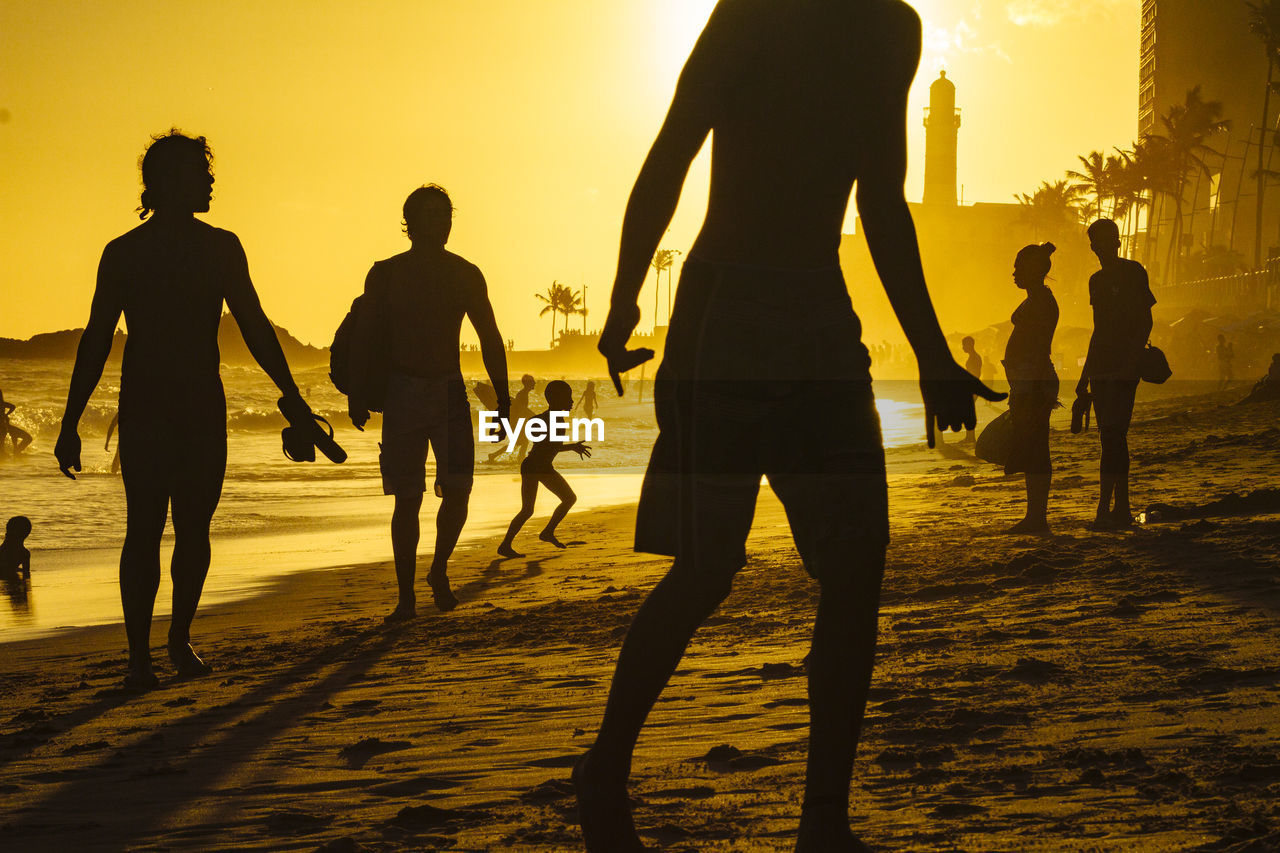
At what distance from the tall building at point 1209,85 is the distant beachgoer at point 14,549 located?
83.3 metres

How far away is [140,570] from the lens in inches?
184

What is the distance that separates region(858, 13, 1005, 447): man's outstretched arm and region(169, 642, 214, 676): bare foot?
11.3 feet

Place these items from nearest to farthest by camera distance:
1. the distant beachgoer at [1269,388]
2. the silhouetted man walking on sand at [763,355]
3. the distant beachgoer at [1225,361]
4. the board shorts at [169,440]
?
the silhouetted man walking on sand at [763,355] < the board shorts at [169,440] < the distant beachgoer at [1269,388] < the distant beachgoer at [1225,361]

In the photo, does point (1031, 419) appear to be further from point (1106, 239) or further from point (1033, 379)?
point (1106, 239)

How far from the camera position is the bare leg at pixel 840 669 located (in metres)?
2.27

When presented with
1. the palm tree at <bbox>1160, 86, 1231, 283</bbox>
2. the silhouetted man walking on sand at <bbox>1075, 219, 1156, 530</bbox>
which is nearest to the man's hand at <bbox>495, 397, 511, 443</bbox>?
the silhouetted man walking on sand at <bbox>1075, 219, 1156, 530</bbox>

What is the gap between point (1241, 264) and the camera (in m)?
65.2

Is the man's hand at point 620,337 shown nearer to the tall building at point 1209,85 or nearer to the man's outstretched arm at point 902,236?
the man's outstretched arm at point 902,236

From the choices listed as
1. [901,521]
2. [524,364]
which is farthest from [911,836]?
[524,364]

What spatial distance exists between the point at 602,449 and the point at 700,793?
3323 centimetres

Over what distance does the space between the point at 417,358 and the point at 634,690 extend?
3.75 meters

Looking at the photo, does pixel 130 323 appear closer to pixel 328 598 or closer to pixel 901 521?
pixel 328 598

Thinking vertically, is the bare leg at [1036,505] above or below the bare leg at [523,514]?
above

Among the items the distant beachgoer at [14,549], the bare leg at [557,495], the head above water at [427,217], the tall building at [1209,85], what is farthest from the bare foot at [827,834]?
the tall building at [1209,85]
